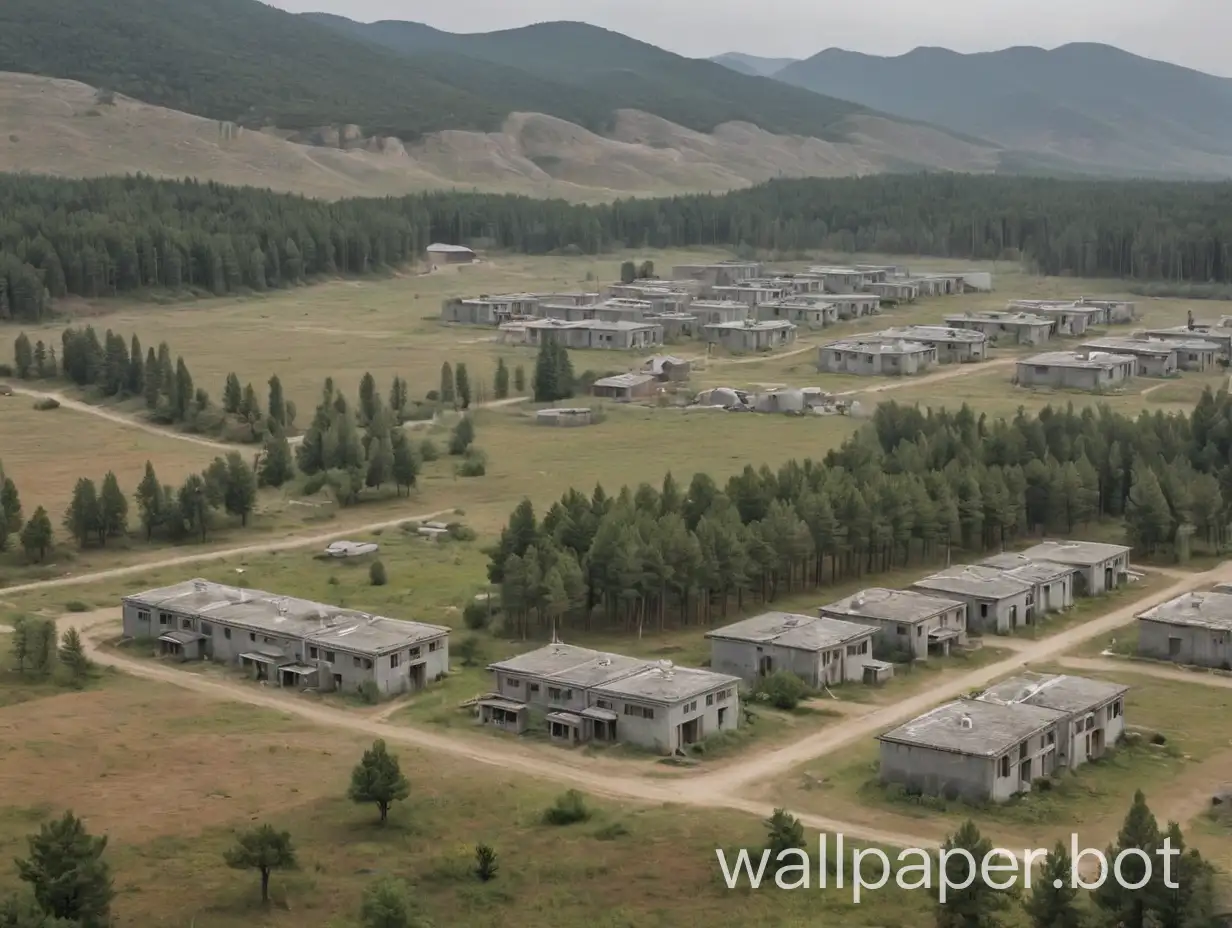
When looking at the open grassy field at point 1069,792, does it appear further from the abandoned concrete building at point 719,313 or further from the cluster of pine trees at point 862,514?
the abandoned concrete building at point 719,313

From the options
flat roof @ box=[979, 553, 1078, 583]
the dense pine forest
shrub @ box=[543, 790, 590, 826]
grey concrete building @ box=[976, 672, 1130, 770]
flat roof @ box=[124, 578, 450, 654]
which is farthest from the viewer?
the dense pine forest

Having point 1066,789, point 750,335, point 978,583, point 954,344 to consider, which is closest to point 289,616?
point 978,583

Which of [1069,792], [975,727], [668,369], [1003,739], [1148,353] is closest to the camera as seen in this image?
[1003,739]

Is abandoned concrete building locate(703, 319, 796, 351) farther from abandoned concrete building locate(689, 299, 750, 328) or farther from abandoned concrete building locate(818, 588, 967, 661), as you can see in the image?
abandoned concrete building locate(818, 588, 967, 661)

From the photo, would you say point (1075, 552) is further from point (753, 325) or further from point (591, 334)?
point (753, 325)

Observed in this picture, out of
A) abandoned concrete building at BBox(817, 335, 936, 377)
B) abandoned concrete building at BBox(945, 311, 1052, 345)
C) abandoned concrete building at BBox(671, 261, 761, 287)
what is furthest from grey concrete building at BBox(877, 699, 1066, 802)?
abandoned concrete building at BBox(671, 261, 761, 287)

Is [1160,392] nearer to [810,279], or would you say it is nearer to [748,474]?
[748,474]
